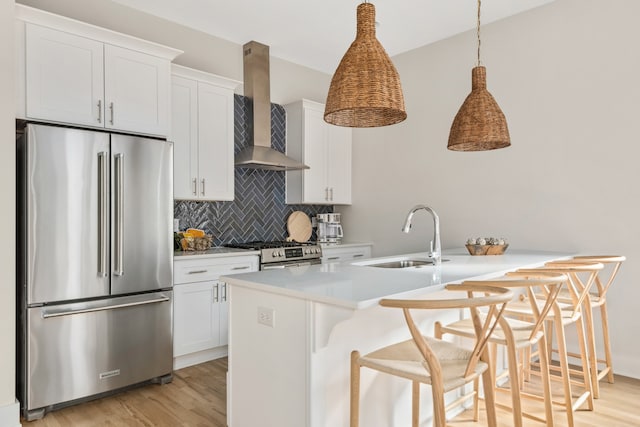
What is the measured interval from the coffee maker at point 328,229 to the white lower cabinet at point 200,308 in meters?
1.51

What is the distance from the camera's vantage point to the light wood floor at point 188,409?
252 centimetres

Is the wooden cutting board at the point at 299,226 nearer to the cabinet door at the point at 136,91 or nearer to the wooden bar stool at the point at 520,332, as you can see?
the cabinet door at the point at 136,91

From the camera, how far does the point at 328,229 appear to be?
515cm

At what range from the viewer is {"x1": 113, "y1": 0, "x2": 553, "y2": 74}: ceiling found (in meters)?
3.66

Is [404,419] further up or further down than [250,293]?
further down

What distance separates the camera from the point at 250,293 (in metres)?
2.07

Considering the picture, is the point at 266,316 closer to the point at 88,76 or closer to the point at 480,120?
the point at 480,120

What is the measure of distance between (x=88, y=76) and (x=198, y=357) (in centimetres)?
230

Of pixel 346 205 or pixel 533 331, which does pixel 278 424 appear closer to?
pixel 533 331

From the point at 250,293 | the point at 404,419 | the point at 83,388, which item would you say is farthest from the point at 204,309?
the point at 404,419

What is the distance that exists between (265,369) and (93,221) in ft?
5.26

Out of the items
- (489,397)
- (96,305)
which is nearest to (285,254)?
(96,305)

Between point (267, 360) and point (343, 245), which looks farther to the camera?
point (343, 245)

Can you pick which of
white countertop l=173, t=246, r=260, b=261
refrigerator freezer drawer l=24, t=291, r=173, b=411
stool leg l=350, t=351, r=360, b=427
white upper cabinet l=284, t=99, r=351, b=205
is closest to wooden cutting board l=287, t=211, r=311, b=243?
white upper cabinet l=284, t=99, r=351, b=205
